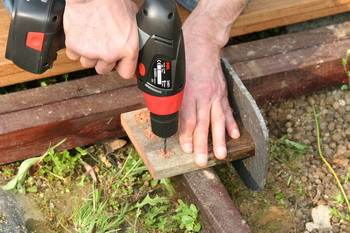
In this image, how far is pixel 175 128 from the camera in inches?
104

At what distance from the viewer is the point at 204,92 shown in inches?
113

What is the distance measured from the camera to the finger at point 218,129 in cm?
275

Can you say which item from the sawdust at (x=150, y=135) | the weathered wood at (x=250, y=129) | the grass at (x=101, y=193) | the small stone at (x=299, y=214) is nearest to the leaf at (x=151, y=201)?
the grass at (x=101, y=193)

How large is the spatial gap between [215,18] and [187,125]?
0.64 meters

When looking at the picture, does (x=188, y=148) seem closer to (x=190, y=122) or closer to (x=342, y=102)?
(x=190, y=122)

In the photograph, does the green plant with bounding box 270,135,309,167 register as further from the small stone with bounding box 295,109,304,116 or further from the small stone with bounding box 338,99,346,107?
the small stone with bounding box 338,99,346,107

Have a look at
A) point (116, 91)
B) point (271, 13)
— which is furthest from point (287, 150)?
point (116, 91)

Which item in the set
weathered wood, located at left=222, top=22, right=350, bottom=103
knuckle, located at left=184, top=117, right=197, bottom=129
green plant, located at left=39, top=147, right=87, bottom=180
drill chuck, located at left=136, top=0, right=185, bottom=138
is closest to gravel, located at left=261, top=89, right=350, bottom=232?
weathered wood, located at left=222, top=22, right=350, bottom=103

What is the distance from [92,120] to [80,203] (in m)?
0.44

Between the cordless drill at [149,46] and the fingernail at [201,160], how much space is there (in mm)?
178

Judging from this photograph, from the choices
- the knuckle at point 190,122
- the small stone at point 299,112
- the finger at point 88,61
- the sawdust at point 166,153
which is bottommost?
the small stone at point 299,112

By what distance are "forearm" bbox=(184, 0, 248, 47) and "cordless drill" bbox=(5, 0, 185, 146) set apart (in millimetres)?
619

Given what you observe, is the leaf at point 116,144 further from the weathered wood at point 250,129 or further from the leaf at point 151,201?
the weathered wood at point 250,129

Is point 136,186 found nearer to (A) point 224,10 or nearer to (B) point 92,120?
(B) point 92,120
